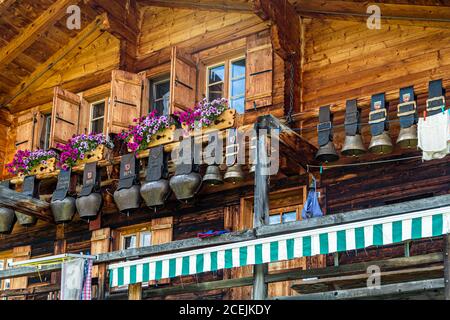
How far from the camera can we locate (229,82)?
52.6 feet

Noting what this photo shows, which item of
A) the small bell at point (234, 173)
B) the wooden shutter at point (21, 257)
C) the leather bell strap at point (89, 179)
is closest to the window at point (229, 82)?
the small bell at point (234, 173)

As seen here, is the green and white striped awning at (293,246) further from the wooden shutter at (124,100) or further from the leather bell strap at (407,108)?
the wooden shutter at (124,100)

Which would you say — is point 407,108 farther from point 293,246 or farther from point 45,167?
point 45,167

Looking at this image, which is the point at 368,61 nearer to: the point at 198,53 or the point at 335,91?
the point at 335,91

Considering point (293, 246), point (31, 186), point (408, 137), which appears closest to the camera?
point (293, 246)

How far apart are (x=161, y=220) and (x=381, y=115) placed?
441cm

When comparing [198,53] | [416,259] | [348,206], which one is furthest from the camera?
[198,53]

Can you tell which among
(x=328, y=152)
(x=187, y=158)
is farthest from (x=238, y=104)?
(x=328, y=152)

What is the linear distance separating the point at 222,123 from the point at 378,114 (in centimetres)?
268

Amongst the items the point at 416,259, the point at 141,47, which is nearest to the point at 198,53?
the point at 141,47

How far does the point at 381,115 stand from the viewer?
13.1m

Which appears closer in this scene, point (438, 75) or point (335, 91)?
point (438, 75)

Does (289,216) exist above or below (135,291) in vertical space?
above

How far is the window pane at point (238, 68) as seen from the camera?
1600cm
